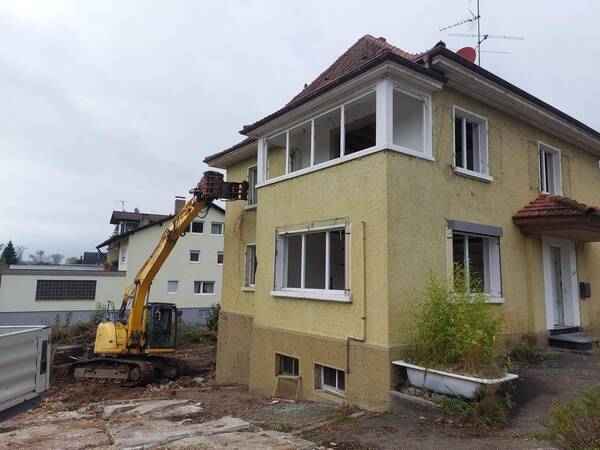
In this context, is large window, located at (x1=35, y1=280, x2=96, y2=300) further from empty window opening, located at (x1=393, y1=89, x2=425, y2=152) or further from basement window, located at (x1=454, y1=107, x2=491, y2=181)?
basement window, located at (x1=454, y1=107, x2=491, y2=181)

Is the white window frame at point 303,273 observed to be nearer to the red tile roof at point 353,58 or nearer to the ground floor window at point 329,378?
the ground floor window at point 329,378

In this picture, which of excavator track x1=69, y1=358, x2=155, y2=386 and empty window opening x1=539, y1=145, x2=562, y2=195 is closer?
empty window opening x1=539, y1=145, x2=562, y2=195

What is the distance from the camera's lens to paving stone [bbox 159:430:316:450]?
5578 mm

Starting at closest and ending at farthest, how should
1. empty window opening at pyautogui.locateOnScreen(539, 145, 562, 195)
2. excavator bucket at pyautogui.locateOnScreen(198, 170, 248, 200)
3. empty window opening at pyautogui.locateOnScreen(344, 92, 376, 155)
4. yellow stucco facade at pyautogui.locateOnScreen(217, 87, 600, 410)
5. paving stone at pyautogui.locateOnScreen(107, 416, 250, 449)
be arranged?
paving stone at pyautogui.locateOnScreen(107, 416, 250, 449)
yellow stucco facade at pyautogui.locateOnScreen(217, 87, 600, 410)
empty window opening at pyautogui.locateOnScreen(344, 92, 376, 155)
empty window opening at pyautogui.locateOnScreen(539, 145, 562, 195)
excavator bucket at pyautogui.locateOnScreen(198, 170, 248, 200)

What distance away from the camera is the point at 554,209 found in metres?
9.67

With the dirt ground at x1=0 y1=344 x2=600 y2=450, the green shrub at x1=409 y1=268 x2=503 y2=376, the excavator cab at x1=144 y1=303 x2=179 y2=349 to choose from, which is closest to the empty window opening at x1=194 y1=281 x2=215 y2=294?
the excavator cab at x1=144 y1=303 x2=179 y2=349

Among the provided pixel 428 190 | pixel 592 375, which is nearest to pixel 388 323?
pixel 428 190

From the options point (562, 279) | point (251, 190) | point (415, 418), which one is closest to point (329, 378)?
point (415, 418)

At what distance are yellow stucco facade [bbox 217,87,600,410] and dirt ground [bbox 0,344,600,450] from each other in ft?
2.16

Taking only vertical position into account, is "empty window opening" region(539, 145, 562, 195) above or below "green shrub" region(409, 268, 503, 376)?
above

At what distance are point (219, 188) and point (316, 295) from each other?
5.39m

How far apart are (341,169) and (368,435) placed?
15.8 ft

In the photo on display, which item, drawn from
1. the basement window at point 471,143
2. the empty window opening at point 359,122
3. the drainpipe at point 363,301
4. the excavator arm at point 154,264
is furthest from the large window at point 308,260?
the basement window at point 471,143

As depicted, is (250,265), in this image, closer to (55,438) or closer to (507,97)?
(55,438)
